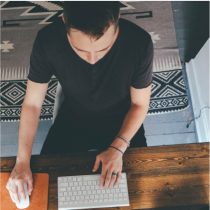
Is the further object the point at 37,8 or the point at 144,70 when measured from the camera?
the point at 37,8

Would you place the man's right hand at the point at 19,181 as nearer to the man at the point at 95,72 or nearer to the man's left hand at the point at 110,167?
the man at the point at 95,72

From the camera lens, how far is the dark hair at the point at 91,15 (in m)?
0.88

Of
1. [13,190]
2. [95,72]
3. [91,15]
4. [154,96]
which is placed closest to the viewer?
[91,15]

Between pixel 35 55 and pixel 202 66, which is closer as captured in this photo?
pixel 35 55

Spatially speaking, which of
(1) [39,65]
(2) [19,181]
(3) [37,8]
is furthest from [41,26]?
(2) [19,181]

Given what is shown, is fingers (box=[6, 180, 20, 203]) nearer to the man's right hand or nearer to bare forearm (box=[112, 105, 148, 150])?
the man's right hand

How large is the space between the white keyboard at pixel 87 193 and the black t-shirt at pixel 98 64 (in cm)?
31

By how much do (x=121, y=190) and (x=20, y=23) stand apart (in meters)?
1.49

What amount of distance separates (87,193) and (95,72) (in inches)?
15.0

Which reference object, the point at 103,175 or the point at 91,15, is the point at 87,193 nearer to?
the point at 103,175

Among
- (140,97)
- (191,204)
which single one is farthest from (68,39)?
(191,204)

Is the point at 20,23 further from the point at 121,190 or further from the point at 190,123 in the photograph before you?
the point at 121,190

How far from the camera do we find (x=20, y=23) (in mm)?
2182

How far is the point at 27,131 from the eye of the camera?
46.0 inches
